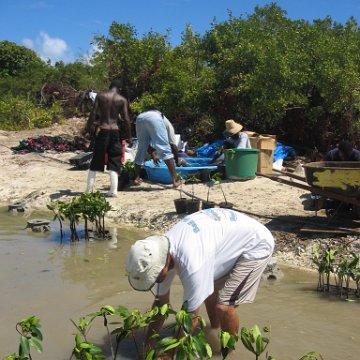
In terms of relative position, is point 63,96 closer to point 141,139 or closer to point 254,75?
point 254,75

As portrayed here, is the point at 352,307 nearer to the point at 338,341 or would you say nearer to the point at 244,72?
the point at 338,341

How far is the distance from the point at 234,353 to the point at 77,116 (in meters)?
15.7

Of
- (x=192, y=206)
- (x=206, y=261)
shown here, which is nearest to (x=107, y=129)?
(x=192, y=206)

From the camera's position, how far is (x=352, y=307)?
456 cm

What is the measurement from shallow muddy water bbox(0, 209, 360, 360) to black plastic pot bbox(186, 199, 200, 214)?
1.08 metres

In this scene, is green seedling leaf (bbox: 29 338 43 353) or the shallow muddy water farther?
the shallow muddy water

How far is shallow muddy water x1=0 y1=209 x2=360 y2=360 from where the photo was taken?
3.88 meters

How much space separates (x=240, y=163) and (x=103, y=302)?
171 inches

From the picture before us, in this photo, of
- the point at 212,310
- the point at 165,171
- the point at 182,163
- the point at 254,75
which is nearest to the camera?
the point at 212,310

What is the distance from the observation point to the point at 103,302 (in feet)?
15.3

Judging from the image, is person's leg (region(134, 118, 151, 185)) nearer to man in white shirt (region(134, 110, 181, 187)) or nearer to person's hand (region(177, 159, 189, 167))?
man in white shirt (region(134, 110, 181, 187))

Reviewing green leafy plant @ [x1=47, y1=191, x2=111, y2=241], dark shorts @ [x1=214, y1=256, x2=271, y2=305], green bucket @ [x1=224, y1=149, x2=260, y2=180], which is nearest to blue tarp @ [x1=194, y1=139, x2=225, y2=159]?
green bucket @ [x1=224, y1=149, x2=260, y2=180]

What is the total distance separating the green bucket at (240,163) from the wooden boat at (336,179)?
7.73ft

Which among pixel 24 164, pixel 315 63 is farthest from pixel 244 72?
pixel 24 164
